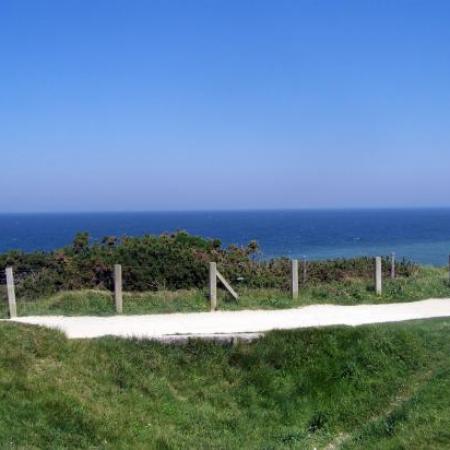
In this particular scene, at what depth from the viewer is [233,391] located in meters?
12.3

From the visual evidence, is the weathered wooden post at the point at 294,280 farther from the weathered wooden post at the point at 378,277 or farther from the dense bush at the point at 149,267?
the weathered wooden post at the point at 378,277

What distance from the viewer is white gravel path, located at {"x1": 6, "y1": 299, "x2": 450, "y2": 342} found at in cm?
1391

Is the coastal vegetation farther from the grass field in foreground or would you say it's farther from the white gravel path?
the white gravel path

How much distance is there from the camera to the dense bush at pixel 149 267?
21.3 metres

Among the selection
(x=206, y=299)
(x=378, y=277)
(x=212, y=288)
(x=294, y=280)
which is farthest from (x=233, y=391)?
(x=378, y=277)

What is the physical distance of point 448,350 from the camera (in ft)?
43.0

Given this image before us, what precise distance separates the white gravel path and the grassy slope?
79 centimetres

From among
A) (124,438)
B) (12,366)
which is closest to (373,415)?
(124,438)

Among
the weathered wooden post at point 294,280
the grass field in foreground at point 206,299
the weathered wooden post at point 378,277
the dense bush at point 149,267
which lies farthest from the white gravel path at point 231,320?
the dense bush at point 149,267

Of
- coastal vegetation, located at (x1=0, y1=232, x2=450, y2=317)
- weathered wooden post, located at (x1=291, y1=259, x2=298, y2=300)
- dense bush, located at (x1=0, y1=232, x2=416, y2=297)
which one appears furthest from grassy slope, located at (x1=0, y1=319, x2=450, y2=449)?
dense bush, located at (x1=0, y1=232, x2=416, y2=297)

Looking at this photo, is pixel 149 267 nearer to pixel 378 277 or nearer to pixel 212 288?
pixel 212 288

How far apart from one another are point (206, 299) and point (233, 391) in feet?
20.3

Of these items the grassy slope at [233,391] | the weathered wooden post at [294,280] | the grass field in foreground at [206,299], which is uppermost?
the weathered wooden post at [294,280]

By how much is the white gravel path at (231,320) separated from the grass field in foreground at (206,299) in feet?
2.01
